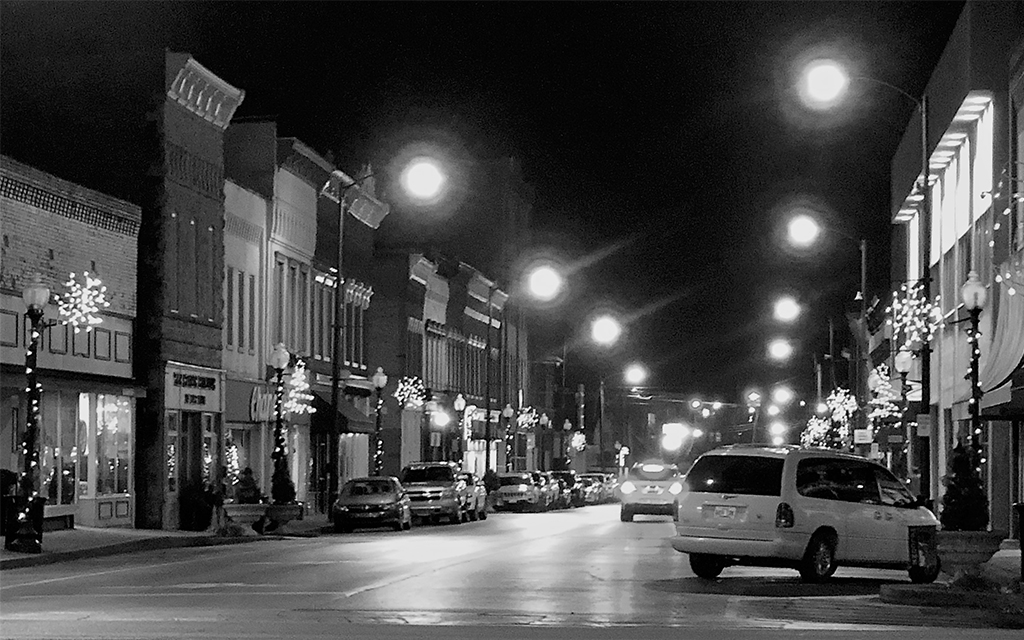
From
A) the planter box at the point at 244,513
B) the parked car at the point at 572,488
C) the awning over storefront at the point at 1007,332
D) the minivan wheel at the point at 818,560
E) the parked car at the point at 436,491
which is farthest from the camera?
the parked car at the point at 572,488

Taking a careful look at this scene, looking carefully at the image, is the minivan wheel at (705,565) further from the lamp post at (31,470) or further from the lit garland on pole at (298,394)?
the lit garland on pole at (298,394)

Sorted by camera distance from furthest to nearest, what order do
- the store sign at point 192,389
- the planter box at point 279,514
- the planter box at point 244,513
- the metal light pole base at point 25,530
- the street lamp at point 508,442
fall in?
the street lamp at point 508,442 < the store sign at point 192,389 < the planter box at point 279,514 < the planter box at point 244,513 < the metal light pole base at point 25,530

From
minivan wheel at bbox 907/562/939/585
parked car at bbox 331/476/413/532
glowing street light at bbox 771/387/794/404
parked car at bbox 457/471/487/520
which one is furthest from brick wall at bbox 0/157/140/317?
glowing street light at bbox 771/387/794/404

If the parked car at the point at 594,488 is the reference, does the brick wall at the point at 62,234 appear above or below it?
above

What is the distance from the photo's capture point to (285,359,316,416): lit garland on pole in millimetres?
53906

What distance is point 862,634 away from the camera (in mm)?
17031

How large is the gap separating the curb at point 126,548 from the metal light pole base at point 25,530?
410 mm

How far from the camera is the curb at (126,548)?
2941 centimetres

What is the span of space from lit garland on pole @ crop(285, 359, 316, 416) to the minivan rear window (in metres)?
29.1

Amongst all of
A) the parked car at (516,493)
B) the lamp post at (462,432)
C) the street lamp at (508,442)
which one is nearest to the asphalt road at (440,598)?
the parked car at (516,493)

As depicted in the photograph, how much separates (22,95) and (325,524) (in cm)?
1378

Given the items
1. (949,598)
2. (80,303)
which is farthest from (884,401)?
(949,598)

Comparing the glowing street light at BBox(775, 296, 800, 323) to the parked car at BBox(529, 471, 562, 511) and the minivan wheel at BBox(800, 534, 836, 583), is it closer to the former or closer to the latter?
the parked car at BBox(529, 471, 562, 511)

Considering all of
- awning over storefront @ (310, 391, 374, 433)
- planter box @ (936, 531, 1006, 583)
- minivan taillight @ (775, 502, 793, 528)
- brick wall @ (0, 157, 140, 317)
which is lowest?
planter box @ (936, 531, 1006, 583)
